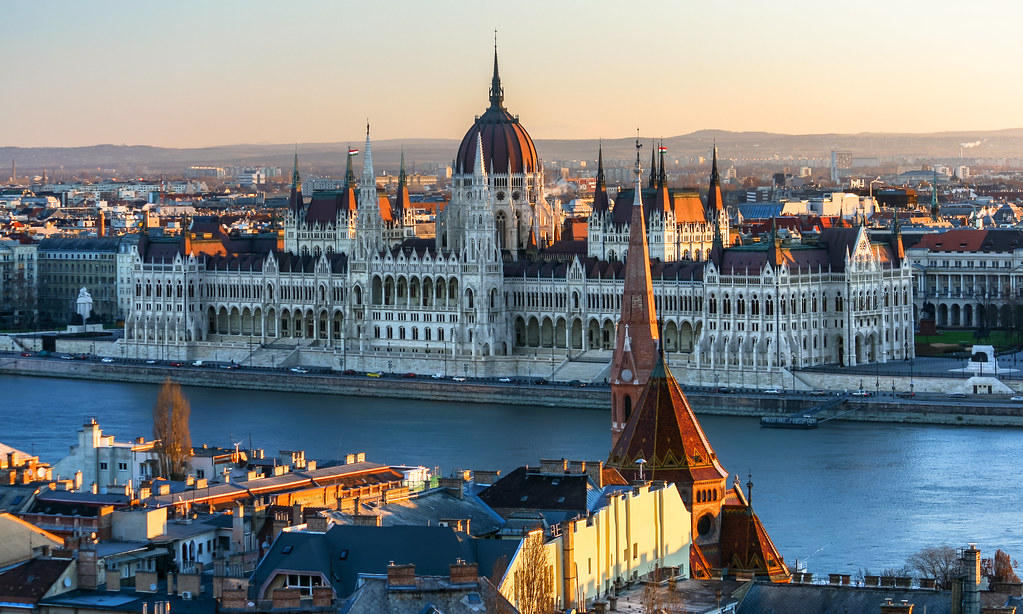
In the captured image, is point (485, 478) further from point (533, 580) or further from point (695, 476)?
point (533, 580)

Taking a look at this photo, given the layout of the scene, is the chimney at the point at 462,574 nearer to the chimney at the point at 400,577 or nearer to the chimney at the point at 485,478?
the chimney at the point at 400,577

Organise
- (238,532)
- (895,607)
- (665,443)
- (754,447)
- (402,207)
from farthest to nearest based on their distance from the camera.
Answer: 1. (402,207)
2. (754,447)
3. (665,443)
4. (238,532)
5. (895,607)

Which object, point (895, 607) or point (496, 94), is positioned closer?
point (895, 607)

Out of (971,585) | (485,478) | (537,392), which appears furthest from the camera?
(537,392)

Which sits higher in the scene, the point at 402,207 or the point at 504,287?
the point at 402,207

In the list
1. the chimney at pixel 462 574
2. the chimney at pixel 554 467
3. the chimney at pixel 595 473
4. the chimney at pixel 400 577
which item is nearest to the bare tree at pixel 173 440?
the chimney at pixel 554 467

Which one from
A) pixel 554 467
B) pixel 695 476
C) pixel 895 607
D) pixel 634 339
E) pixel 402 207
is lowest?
pixel 895 607

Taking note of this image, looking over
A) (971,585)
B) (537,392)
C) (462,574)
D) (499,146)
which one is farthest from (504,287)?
(462,574)
